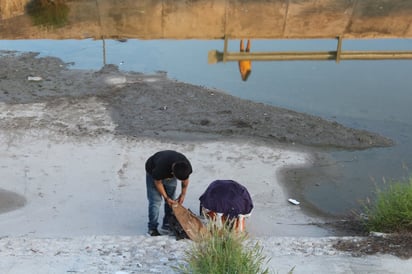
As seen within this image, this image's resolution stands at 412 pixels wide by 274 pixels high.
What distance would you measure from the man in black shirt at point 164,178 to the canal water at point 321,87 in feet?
8.73

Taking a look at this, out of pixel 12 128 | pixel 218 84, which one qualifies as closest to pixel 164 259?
pixel 12 128

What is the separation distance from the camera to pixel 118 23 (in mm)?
16453

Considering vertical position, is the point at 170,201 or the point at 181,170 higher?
the point at 181,170

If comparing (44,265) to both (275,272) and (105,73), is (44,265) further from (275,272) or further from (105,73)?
(105,73)

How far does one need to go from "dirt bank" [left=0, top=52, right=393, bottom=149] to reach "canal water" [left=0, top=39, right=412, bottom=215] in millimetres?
468

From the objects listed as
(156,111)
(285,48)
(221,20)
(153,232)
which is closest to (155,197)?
(153,232)

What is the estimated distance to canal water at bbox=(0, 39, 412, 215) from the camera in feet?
31.3

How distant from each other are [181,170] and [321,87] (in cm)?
728

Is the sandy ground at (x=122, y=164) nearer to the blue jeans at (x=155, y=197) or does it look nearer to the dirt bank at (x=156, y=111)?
the dirt bank at (x=156, y=111)

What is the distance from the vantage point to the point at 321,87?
1298 centimetres

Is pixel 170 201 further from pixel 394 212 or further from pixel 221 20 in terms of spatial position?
pixel 221 20

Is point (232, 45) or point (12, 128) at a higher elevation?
point (232, 45)

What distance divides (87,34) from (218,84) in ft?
15.6

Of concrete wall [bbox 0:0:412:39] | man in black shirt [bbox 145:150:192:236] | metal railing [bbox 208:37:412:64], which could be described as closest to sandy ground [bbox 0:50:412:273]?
man in black shirt [bbox 145:150:192:236]
